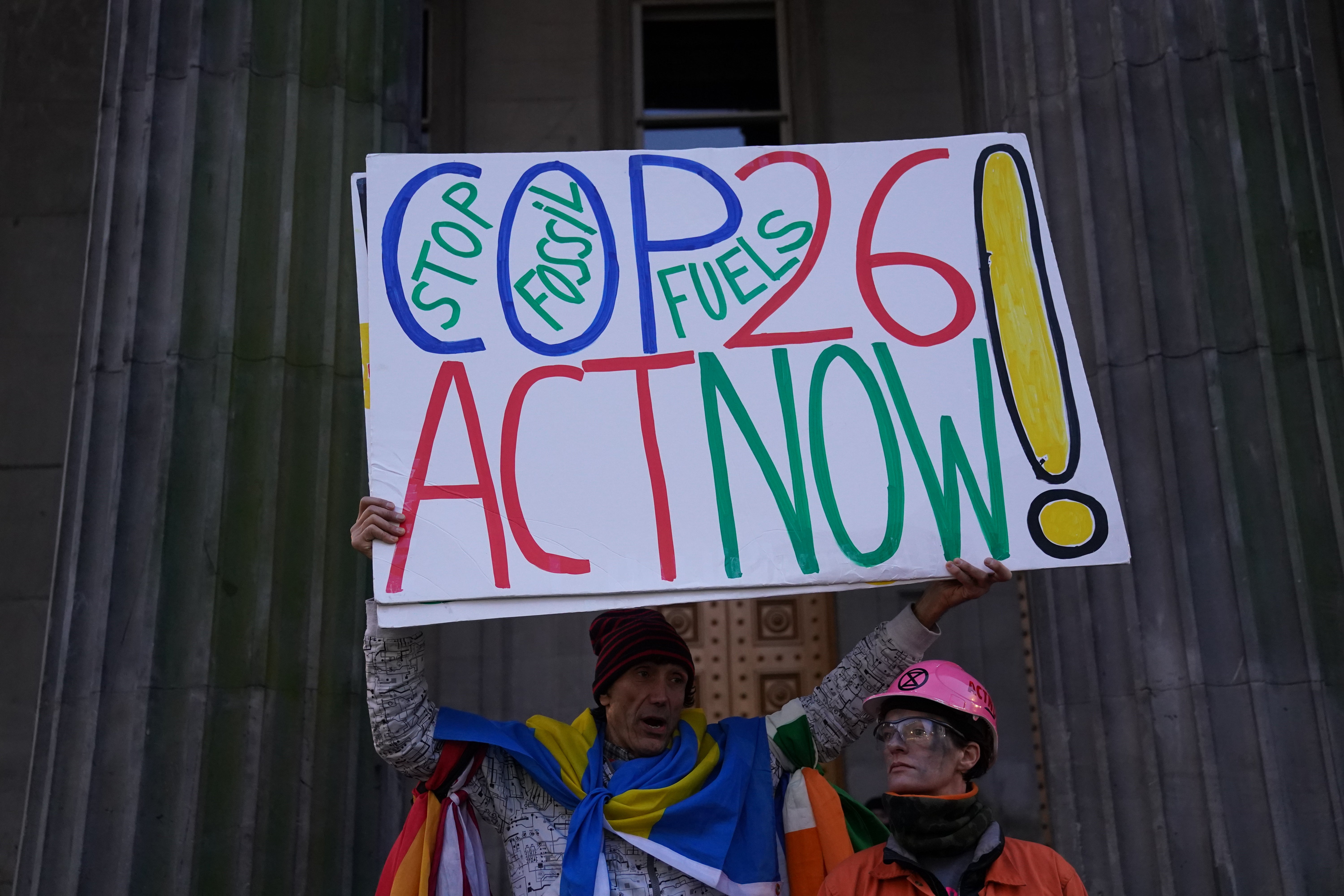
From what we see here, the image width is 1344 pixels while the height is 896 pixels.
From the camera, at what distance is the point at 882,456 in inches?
138

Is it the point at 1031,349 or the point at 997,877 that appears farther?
the point at 1031,349

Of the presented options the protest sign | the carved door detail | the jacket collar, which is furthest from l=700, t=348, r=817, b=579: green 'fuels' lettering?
the carved door detail

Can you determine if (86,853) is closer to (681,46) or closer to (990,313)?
(990,313)

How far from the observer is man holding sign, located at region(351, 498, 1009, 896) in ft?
10.9

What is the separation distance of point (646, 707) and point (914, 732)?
2.27 ft

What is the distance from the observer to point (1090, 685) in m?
5.08

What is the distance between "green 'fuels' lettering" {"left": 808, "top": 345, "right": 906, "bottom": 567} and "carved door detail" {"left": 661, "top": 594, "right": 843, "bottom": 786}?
3.79 m

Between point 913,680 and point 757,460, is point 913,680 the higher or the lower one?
the lower one

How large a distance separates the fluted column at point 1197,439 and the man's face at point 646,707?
7.32 ft

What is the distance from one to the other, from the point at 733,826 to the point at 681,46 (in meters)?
6.16

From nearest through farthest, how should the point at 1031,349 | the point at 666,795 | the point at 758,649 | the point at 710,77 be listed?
the point at 666,795 < the point at 1031,349 < the point at 758,649 < the point at 710,77

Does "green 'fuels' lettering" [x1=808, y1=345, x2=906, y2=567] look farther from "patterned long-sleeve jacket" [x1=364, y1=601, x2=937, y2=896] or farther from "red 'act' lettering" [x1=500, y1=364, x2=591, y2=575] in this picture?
"red 'act' lettering" [x1=500, y1=364, x2=591, y2=575]

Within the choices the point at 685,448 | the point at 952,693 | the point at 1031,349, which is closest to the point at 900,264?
the point at 1031,349

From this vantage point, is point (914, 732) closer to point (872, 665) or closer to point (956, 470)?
point (872, 665)
